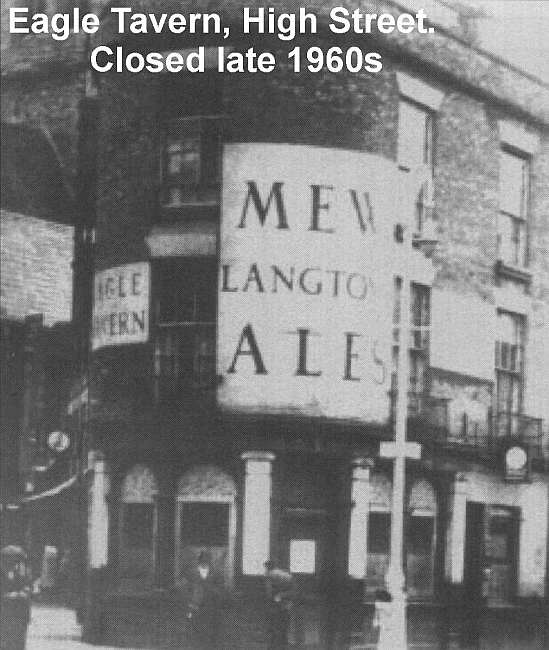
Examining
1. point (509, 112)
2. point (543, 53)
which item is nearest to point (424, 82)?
point (509, 112)

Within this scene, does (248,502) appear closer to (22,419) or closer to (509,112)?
(22,419)

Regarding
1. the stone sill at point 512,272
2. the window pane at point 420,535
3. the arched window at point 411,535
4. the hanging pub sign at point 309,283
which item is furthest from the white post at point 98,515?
the stone sill at point 512,272

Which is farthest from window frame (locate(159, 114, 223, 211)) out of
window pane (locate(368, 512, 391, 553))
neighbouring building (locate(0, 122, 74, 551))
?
window pane (locate(368, 512, 391, 553))

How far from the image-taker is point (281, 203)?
1074cm

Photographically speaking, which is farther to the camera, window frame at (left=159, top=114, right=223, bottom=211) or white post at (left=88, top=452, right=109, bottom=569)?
window frame at (left=159, top=114, right=223, bottom=211)

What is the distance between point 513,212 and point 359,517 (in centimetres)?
197

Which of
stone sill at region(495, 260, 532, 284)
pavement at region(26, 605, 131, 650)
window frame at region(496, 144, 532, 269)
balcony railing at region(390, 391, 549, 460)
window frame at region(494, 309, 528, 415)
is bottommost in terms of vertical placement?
pavement at region(26, 605, 131, 650)

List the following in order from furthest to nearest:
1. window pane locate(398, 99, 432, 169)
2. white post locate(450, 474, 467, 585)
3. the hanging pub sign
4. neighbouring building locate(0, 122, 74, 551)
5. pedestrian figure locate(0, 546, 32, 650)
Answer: white post locate(450, 474, 467, 585), window pane locate(398, 99, 432, 169), the hanging pub sign, neighbouring building locate(0, 122, 74, 551), pedestrian figure locate(0, 546, 32, 650)

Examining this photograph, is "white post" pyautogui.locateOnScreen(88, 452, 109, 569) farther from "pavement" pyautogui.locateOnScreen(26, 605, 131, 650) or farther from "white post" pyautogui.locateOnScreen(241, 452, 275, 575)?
"white post" pyautogui.locateOnScreen(241, 452, 275, 575)

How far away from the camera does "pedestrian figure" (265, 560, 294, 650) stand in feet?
34.7

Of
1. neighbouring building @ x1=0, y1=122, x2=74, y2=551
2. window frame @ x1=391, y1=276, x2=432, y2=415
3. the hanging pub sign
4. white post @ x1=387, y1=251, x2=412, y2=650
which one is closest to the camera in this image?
white post @ x1=387, y1=251, x2=412, y2=650

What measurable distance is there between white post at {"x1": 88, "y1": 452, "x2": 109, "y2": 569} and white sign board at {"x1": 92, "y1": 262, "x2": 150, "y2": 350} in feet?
2.25

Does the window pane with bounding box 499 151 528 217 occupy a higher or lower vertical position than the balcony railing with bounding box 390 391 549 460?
higher

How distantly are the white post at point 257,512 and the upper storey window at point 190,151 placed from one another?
1.45 metres
